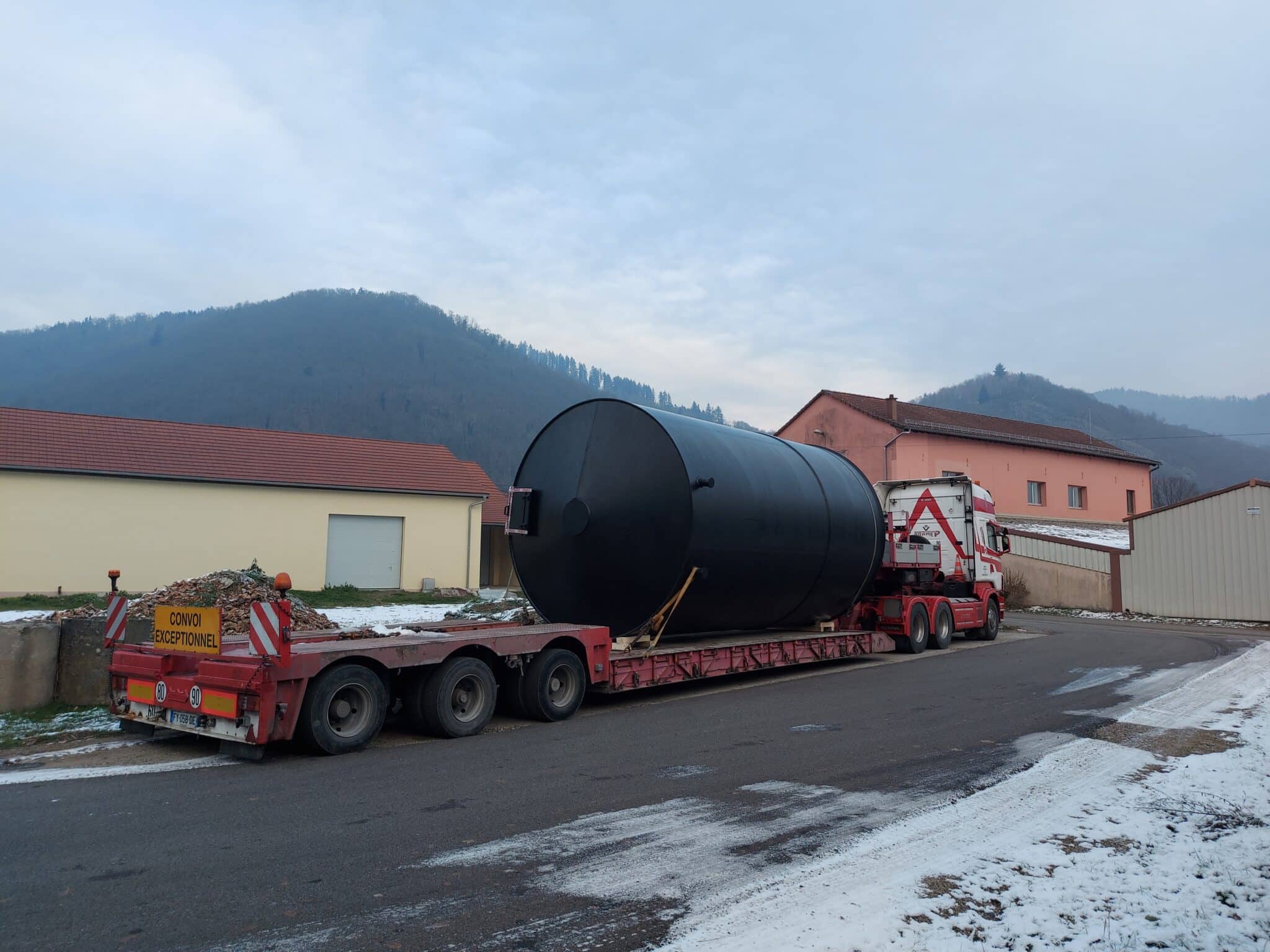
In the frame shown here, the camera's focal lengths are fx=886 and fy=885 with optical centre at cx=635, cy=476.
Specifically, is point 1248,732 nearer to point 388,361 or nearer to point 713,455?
point 713,455

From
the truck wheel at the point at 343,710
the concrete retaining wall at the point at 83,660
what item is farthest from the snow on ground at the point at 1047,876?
the concrete retaining wall at the point at 83,660

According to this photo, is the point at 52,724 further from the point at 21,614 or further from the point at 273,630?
the point at 21,614

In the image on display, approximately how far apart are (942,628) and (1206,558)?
14.6 metres

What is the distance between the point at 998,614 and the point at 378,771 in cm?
1716

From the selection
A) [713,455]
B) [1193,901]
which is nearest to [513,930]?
[1193,901]

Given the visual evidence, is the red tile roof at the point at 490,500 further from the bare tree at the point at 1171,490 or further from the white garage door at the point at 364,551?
the bare tree at the point at 1171,490

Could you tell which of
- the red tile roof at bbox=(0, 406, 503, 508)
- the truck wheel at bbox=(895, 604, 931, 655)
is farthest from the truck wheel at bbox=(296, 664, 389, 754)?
the red tile roof at bbox=(0, 406, 503, 508)

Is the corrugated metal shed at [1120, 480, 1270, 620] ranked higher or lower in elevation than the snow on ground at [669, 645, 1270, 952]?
higher

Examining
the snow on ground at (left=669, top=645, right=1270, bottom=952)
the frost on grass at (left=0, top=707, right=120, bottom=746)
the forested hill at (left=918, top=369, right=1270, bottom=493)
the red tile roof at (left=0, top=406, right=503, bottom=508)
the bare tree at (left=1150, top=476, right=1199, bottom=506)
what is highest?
the forested hill at (left=918, top=369, right=1270, bottom=493)

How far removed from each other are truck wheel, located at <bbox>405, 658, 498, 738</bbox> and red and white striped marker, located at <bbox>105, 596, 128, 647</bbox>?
3.16m

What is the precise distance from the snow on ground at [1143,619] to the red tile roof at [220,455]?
2060cm

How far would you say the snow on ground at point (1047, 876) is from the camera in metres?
4.14

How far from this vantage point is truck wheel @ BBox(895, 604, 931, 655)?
56.0 ft

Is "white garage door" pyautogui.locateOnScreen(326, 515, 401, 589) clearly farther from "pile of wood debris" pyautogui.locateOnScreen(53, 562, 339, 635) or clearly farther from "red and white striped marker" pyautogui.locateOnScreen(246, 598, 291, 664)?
"red and white striped marker" pyautogui.locateOnScreen(246, 598, 291, 664)
